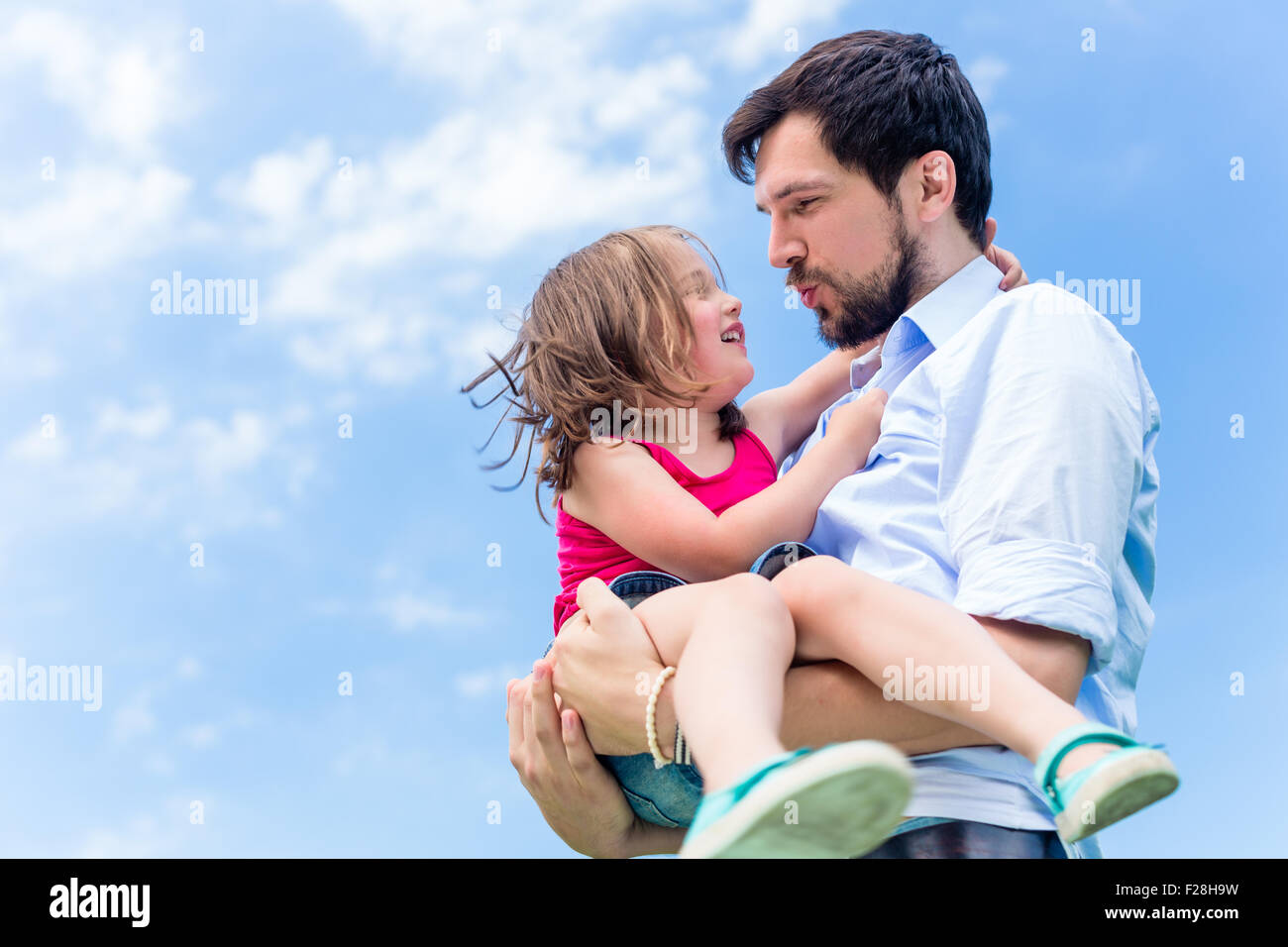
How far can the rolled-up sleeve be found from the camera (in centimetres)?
198

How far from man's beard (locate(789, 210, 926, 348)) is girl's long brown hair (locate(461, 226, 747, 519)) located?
348 mm

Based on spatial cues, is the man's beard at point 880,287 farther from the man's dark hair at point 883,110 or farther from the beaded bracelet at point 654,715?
the beaded bracelet at point 654,715

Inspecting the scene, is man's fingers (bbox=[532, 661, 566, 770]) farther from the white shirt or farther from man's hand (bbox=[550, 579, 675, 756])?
the white shirt

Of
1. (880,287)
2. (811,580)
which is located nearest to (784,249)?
(880,287)

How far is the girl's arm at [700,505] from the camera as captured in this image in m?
2.46

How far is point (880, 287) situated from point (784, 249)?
0.30 m

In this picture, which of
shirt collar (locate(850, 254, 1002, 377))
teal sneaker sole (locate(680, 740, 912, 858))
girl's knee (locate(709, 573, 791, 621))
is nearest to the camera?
teal sneaker sole (locate(680, 740, 912, 858))

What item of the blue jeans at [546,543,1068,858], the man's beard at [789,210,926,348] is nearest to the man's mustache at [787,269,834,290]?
the man's beard at [789,210,926,348]

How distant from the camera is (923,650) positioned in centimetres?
180

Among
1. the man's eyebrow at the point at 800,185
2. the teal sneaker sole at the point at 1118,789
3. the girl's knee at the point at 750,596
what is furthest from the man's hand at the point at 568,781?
the man's eyebrow at the point at 800,185

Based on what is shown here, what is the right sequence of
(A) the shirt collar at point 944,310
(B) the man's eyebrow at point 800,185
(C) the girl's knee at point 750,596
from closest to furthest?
(C) the girl's knee at point 750,596 < (A) the shirt collar at point 944,310 < (B) the man's eyebrow at point 800,185

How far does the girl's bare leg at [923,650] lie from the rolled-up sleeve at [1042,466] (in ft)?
0.66
